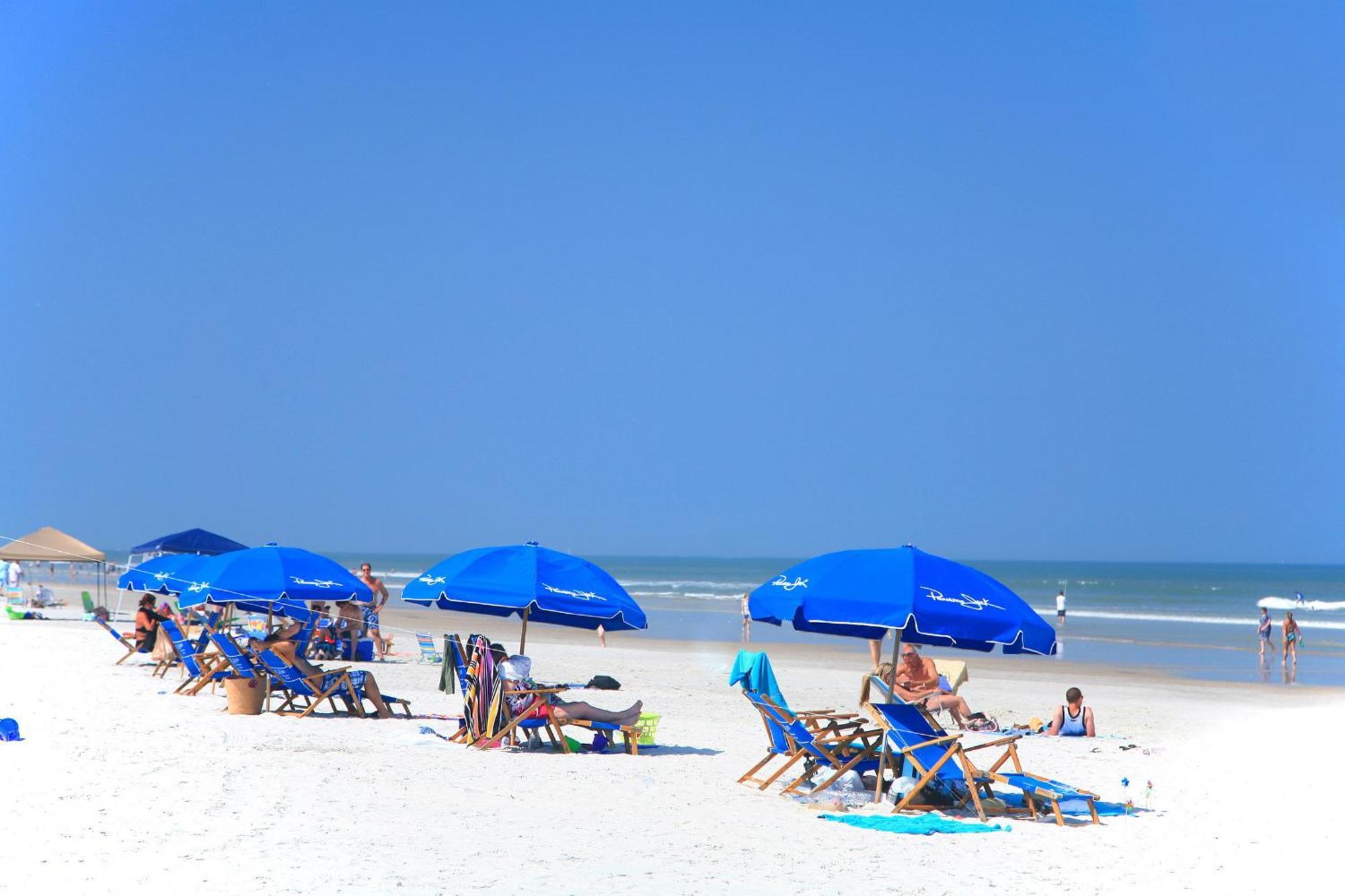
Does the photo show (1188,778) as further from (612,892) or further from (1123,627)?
(1123,627)

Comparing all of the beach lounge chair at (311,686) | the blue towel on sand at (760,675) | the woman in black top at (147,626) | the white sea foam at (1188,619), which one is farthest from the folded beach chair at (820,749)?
the white sea foam at (1188,619)

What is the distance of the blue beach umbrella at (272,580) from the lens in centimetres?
1266

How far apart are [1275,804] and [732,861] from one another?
14.2 feet

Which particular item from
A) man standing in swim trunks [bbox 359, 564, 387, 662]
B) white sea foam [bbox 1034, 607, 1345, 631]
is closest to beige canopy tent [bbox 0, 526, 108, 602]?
man standing in swim trunks [bbox 359, 564, 387, 662]

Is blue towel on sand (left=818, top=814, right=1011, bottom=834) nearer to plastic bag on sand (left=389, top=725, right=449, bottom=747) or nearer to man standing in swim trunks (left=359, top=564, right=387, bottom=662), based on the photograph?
plastic bag on sand (left=389, top=725, right=449, bottom=747)

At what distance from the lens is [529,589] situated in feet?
34.2

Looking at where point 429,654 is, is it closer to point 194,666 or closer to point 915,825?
point 194,666

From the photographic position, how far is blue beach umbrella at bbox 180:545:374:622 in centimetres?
1266

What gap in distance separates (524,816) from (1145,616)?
43.1 meters

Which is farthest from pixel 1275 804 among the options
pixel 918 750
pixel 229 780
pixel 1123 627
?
pixel 1123 627

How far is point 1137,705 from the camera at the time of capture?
1723 cm

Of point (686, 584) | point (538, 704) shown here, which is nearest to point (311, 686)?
point (538, 704)

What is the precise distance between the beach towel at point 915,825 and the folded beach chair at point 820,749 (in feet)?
1.93

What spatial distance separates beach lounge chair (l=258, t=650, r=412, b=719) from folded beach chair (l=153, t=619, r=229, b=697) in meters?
1.10
